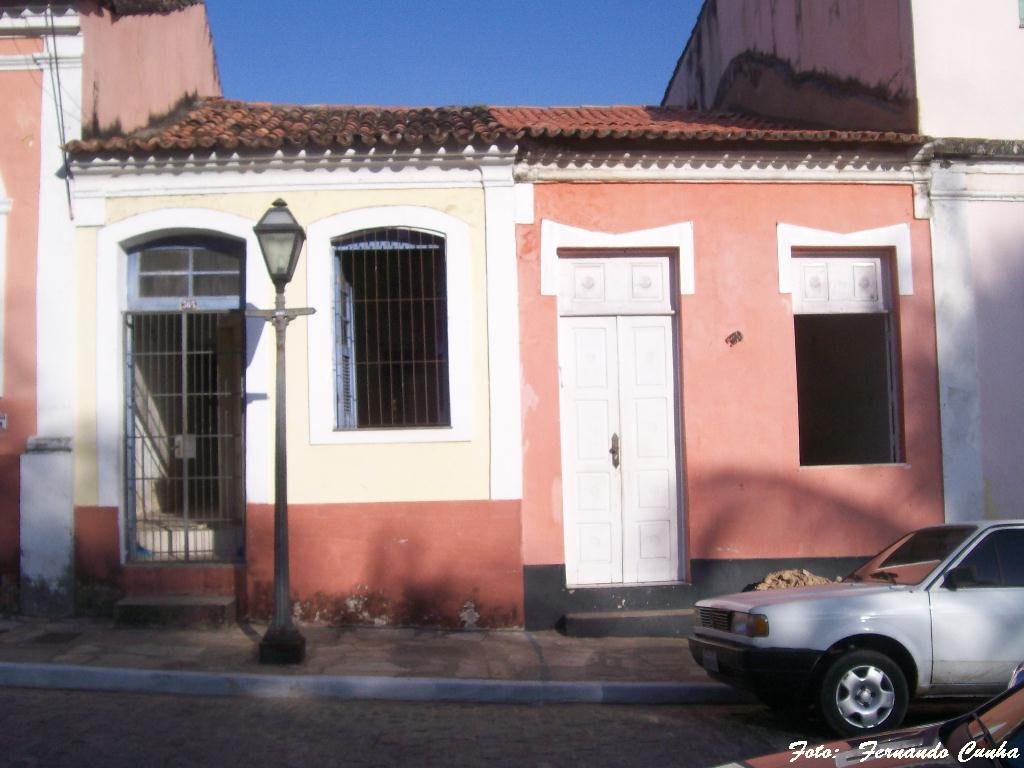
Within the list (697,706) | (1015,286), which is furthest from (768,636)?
(1015,286)

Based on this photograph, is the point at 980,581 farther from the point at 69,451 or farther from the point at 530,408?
the point at 69,451

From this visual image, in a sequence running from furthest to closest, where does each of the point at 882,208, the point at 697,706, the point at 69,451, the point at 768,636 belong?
1. the point at 882,208
2. the point at 69,451
3. the point at 697,706
4. the point at 768,636

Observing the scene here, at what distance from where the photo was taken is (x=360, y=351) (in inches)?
378

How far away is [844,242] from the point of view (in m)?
9.86

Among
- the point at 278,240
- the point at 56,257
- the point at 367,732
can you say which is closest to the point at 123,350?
the point at 56,257

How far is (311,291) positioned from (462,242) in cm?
148

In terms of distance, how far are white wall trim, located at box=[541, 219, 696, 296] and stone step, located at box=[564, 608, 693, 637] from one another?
2.99 m

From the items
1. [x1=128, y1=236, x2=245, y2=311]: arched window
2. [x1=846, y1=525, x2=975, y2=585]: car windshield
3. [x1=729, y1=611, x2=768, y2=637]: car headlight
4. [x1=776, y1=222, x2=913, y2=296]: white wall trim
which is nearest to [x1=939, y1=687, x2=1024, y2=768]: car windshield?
[x1=729, y1=611, x2=768, y2=637]: car headlight

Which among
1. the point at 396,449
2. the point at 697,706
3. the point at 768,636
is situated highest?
the point at 396,449

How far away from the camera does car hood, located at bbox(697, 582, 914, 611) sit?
6406 millimetres

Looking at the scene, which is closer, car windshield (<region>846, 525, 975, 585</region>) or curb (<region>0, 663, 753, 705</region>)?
car windshield (<region>846, 525, 975, 585</region>)

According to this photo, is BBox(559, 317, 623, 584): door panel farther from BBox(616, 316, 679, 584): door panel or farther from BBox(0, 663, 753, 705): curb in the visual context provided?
BBox(0, 663, 753, 705): curb

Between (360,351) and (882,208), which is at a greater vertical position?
(882,208)

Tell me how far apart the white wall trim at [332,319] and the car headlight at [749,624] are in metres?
3.50
